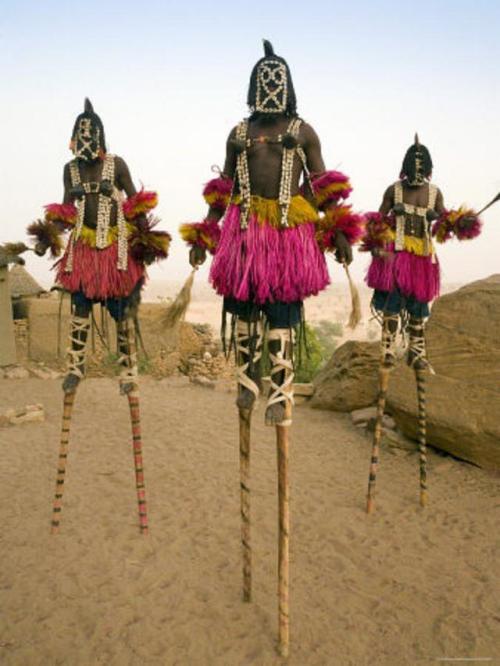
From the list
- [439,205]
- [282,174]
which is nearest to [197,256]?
[282,174]

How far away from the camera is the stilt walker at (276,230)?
2.86 meters

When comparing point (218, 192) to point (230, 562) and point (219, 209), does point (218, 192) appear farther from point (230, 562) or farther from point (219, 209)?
point (230, 562)

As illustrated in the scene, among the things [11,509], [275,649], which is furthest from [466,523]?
[11,509]

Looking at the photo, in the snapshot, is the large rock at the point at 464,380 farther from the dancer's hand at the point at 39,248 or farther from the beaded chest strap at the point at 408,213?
the dancer's hand at the point at 39,248

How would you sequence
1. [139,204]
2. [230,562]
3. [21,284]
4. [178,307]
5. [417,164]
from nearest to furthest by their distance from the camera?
1. [178,307]
2. [139,204]
3. [230,562]
4. [417,164]
5. [21,284]

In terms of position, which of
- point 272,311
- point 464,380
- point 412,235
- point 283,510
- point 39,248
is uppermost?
point 412,235

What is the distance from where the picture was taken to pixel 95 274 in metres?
3.81

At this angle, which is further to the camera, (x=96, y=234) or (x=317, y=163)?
(x=96, y=234)

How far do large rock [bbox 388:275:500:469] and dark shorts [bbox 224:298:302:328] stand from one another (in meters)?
3.51

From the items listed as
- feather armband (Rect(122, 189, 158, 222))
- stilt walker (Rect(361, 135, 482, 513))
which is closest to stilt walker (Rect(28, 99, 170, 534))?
feather armband (Rect(122, 189, 158, 222))

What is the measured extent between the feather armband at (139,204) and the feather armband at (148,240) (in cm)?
7

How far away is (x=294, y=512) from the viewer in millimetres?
4992

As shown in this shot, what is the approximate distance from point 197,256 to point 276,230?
1.49 feet

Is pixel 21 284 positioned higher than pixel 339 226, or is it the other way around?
pixel 21 284
